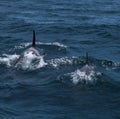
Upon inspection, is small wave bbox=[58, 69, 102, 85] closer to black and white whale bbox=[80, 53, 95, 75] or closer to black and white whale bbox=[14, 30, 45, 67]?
black and white whale bbox=[80, 53, 95, 75]

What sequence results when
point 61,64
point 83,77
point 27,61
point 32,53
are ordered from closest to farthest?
point 83,77
point 61,64
point 27,61
point 32,53

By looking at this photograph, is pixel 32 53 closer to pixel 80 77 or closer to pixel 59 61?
pixel 59 61

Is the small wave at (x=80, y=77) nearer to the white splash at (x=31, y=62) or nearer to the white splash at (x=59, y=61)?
the white splash at (x=59, y=61)

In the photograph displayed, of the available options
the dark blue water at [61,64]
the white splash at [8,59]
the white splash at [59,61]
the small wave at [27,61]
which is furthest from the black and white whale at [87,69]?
the white splash at [8,59]

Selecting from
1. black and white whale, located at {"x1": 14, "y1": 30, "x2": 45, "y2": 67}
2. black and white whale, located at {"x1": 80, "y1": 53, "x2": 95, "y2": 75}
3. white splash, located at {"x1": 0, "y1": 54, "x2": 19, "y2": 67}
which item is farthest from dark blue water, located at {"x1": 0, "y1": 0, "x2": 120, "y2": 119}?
black and white whale, located at {"x1": 14, "y1": 30, "x2": 45, "y2": 67}

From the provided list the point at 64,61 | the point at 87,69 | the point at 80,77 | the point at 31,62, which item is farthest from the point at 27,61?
the point at 80,77

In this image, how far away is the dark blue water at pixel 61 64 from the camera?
28578 mm

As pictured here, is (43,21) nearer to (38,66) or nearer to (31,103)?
(38,66)

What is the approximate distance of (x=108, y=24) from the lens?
171 feet

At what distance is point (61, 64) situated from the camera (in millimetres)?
36406

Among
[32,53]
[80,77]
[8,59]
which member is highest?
[32,53]

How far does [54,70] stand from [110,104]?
6.98 meters

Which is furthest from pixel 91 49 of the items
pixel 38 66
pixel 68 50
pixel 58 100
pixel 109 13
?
pixel 109 13

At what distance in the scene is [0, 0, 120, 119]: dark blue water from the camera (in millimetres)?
28578
